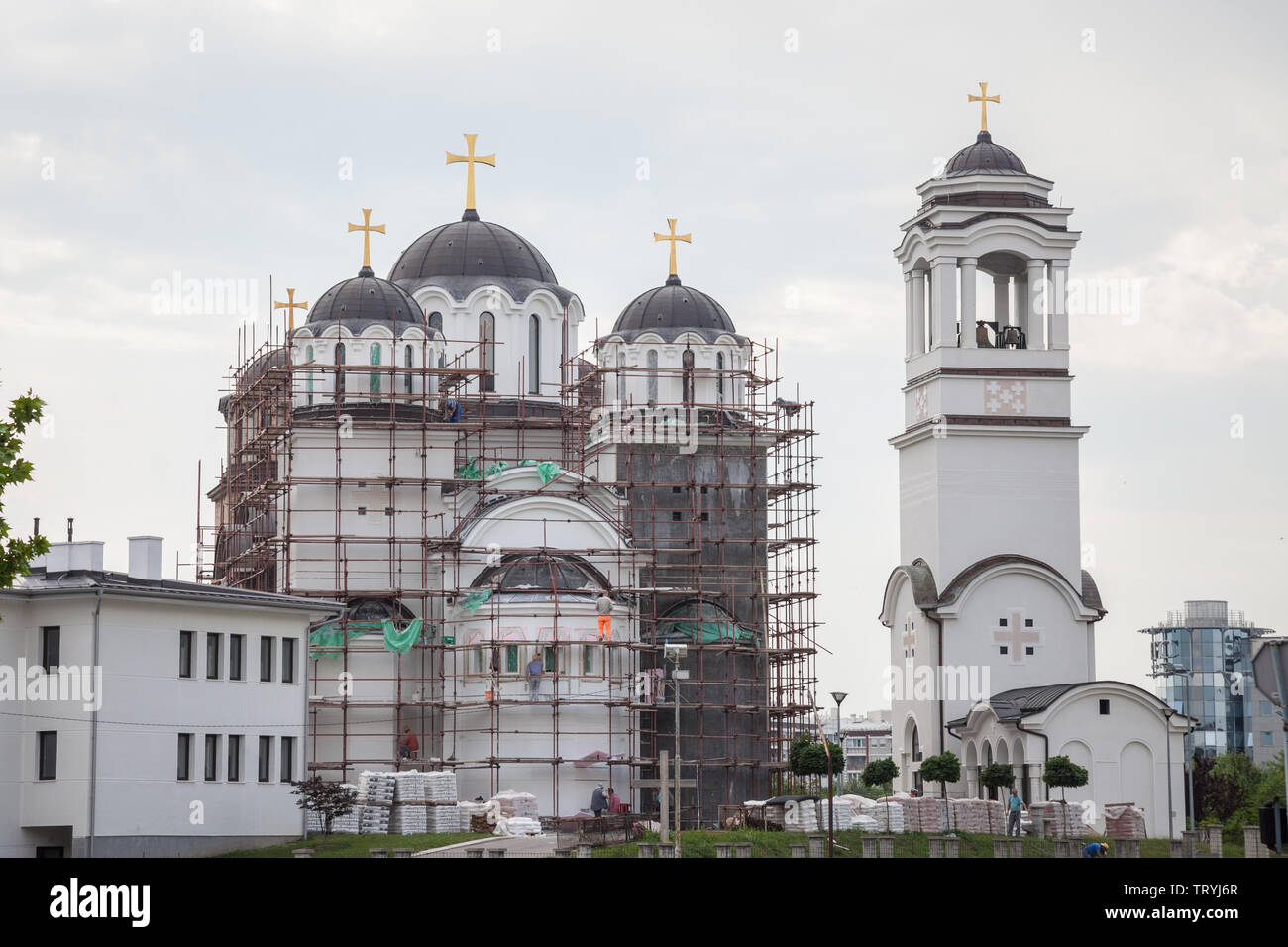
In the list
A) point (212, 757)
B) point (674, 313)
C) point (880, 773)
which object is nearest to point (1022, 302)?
point (674, 313)

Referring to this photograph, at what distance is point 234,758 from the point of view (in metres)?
43.4

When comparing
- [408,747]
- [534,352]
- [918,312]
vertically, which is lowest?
[408,747]

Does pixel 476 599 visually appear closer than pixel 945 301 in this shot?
Yes

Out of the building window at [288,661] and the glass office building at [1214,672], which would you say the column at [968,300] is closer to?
the building window at [288,661]

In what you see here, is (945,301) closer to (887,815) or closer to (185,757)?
(887,815)

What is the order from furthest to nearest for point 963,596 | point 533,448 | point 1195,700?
point 1195,700
point 533,448
point 963,596

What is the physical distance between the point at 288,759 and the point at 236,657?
2.68 meters

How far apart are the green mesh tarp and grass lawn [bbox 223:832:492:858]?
1373cm

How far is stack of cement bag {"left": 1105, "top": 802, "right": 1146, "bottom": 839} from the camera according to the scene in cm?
4950

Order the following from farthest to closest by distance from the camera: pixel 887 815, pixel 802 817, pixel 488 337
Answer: pixel 488 337, pixel 887 815, pixel 802 817
